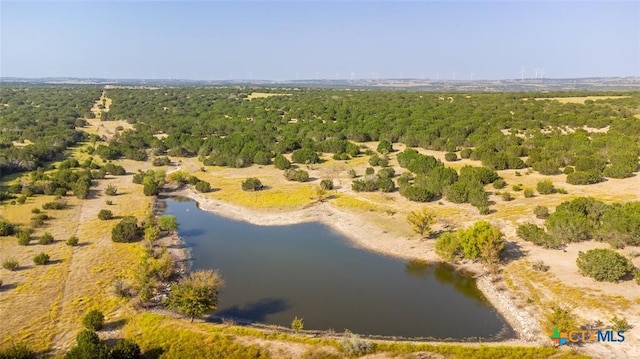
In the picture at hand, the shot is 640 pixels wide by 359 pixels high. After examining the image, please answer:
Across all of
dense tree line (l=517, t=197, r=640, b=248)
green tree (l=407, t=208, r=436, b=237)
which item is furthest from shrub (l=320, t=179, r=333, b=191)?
dense tree line (l=517, t=197, r=640, b=248)

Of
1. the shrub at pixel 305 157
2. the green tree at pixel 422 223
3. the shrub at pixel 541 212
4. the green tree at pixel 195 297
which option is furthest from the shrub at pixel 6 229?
the shrub at pixel 541 212

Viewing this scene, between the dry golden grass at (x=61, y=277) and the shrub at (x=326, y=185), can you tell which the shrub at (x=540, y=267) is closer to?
the shrub at (x=326, y=185)

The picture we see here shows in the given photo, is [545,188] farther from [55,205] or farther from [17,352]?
[55,205]

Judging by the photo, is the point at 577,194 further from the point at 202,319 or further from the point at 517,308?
the point at 202,319

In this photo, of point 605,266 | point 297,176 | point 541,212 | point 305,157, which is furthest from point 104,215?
point 605,266

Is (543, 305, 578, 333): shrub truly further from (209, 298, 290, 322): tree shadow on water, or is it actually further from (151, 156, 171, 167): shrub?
(151, 156, 171, 167): shrub

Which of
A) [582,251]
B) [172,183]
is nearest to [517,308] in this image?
[582,251]
